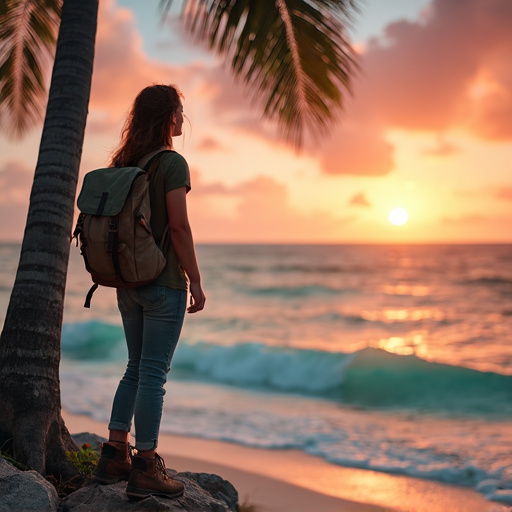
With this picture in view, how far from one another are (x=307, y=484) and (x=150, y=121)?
3792 millimetres

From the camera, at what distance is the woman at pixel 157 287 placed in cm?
293

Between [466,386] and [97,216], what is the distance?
9.72m

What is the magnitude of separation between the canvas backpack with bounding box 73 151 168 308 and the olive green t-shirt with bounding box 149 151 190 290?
7 centimetres

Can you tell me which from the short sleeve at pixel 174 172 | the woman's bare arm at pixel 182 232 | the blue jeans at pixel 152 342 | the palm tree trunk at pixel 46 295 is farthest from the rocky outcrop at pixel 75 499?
the short sleeve at pixel 174 172

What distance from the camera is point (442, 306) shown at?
27.1 m

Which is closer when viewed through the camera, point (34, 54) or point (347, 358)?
point (34, 54)

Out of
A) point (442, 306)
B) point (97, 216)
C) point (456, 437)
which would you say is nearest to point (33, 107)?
point (97, 216)

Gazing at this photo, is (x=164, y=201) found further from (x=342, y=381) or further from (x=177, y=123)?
(x=342, y=381)

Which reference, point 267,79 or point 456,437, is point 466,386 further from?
point 267,79

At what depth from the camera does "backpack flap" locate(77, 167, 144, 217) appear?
9.40 feet

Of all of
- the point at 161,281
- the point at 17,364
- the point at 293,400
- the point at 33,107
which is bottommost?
the point at 293,400

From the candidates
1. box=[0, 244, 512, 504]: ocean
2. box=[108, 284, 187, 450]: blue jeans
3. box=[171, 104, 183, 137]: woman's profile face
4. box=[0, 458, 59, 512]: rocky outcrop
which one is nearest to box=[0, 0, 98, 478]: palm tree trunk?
box=[0, 458, 59, 512]: rocky outcrop

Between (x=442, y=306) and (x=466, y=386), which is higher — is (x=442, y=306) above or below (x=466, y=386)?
above

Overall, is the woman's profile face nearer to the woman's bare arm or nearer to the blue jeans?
the woman's bare arm
